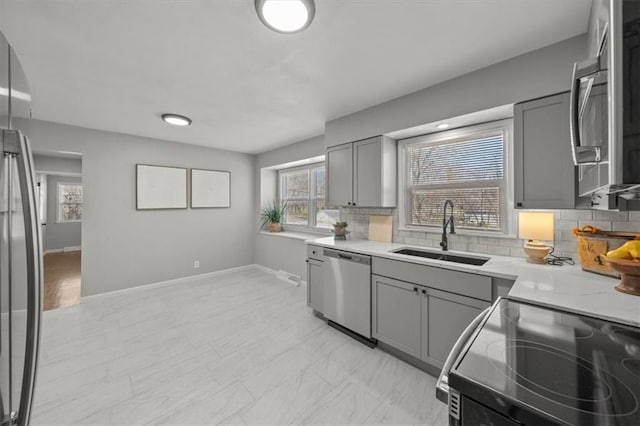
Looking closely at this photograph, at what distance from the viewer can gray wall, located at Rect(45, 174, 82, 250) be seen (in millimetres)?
6984

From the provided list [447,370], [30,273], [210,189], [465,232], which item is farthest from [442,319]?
[210,189]

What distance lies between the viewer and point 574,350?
85 centimetres

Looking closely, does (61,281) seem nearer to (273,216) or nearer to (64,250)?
(64,250)

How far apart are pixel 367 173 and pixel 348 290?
134 centimetres

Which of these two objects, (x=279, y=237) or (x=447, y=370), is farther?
(x=279, y=237)

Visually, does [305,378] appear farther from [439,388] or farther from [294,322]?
[439,388]

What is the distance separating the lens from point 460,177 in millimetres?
2596

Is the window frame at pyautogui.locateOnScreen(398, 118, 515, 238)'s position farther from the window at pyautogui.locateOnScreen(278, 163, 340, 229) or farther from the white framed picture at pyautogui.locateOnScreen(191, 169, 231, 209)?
the white framed picture at pyautogui.locateOnScreen(191, 169, 231, 209)

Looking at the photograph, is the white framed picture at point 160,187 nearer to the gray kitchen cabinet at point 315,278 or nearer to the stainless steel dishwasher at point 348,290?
the gray kitchen cabinet at point 315,278

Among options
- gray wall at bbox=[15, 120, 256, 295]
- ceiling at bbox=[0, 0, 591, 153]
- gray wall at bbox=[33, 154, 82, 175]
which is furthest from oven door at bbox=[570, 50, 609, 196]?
gray wall at bbox=[33, 154, 82, 175]

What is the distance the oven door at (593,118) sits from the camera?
2.30 ft

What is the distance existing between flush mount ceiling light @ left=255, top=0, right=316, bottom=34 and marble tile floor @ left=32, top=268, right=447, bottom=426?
251 centimetres

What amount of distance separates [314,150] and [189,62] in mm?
2411

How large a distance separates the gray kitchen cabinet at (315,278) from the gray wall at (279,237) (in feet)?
4.00
